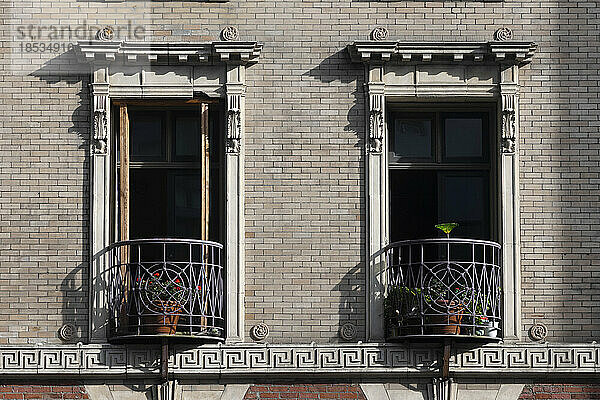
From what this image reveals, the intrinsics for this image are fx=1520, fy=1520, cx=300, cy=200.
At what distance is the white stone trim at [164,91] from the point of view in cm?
1794

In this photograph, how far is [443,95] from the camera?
60.2ft

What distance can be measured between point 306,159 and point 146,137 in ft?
6.63

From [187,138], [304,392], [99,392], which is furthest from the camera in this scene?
[187,138]

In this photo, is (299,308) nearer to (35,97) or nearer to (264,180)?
(264,180)

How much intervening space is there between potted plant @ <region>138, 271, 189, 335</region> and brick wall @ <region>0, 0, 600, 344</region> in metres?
0.97

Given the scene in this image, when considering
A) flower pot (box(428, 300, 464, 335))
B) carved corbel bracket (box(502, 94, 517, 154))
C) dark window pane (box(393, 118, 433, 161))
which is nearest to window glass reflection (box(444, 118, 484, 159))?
dark window pane (box(393, 118, 433, 161))

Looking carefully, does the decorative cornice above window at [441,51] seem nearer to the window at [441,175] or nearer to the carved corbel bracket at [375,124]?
the carved corbel bracket at [375,124]

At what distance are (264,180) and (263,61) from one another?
147cm

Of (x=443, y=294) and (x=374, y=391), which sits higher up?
(x=443, y=294)

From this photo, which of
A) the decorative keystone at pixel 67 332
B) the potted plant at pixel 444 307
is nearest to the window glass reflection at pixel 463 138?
the potted plant at pixel 444 307

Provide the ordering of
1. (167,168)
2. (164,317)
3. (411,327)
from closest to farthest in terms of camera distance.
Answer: (164,317) → (411,327) → (167,168)

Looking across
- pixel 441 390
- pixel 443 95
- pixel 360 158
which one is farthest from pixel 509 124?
pixel 441 390

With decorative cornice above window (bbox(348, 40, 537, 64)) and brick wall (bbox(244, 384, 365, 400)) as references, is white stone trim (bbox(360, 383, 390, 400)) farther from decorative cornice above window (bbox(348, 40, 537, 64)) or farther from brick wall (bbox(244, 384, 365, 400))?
decorative cornice above window (bbox(348, 40, 537, 64))

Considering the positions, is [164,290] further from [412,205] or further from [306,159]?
[412,205]
